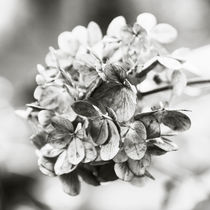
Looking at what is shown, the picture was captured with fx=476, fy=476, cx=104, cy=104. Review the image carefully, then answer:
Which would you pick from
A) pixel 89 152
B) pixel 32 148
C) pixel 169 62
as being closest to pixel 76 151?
pixel 89 152

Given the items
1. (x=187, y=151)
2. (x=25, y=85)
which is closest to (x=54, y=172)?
(x=187, y=151)

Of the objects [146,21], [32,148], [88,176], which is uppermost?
[146,21]

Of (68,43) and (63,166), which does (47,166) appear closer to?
(63,166)

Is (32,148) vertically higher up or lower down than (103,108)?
lower down

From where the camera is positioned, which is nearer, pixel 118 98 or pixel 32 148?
pixel 118 98

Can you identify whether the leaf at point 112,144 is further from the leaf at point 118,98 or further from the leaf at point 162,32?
the leaf at point 162,32

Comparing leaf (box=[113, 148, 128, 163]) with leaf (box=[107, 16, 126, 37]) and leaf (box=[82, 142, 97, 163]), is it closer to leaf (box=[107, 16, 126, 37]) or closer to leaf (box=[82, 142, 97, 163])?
leaf (box=[82, 142, 97, 163])
